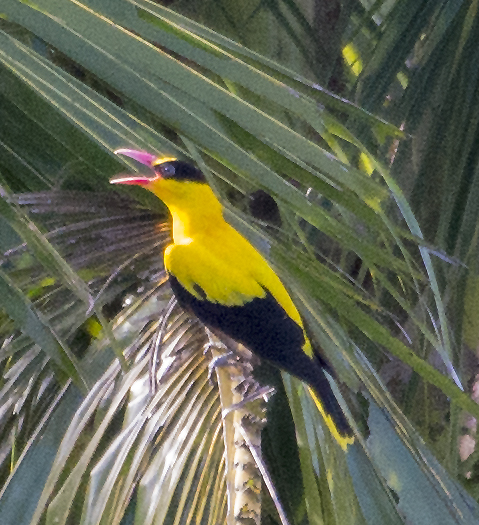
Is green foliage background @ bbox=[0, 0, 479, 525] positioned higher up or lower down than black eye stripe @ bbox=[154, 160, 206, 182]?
lower down

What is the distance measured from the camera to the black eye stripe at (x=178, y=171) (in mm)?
993

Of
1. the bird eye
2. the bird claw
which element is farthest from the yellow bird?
the bird claw

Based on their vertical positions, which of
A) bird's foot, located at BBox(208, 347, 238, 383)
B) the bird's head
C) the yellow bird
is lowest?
bird's foot, located at BBox(208, 347, 238, 383)

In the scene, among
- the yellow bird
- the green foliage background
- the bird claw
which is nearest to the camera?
the green foliage background

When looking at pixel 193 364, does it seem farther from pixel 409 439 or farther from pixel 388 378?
pixel 388 378

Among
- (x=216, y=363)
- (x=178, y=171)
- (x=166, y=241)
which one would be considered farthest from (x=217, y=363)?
(x=178, y=171)

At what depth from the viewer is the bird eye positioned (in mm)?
1001

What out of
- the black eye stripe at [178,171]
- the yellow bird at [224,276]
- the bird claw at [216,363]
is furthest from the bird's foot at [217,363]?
the black eye stripe at [178,171]

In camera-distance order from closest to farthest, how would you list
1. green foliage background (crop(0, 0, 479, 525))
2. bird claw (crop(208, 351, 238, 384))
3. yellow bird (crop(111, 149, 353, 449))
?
green foliage background (crop(0, 0, 479, 525)) → bird claw (crop(208, 351, 238, 384)) → yellow bird (crop(111, 149, 353, 449))

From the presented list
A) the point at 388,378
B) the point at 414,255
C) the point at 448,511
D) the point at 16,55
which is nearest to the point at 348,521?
the point at 448,511

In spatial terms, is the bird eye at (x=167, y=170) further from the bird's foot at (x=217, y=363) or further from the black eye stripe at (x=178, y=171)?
the bird's foot at (x=217, y=363)

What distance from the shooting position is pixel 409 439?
48cm

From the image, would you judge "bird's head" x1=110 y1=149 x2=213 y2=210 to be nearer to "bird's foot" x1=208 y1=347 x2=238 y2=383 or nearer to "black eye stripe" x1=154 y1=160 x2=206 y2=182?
"black eye stripe" x1=154 y1=160 x2=206 y2=182

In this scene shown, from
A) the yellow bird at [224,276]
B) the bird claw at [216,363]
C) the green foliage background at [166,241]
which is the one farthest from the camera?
the yellow bird at [224,276]
